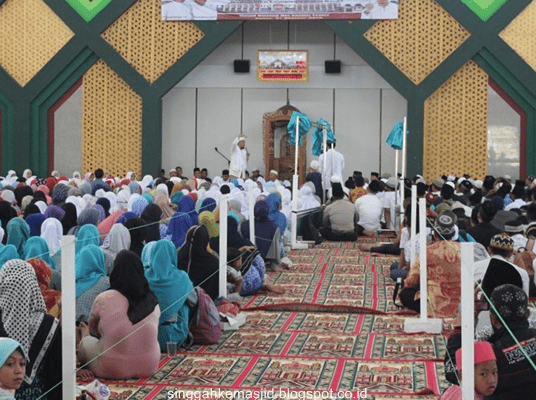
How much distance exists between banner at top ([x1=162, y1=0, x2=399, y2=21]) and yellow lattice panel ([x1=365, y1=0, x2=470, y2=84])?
0.24 m

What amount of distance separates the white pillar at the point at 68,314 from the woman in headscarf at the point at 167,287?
167cm

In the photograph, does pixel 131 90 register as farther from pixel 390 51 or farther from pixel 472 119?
pixel 472 119

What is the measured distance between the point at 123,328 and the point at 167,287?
630 millimetres

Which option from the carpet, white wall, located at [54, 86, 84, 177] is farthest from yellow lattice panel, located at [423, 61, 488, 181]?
the carpet

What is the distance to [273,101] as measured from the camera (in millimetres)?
18453

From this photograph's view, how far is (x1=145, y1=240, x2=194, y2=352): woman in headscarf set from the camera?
562cm

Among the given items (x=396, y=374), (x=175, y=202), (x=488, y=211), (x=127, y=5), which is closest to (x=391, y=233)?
(x=175, y=202)

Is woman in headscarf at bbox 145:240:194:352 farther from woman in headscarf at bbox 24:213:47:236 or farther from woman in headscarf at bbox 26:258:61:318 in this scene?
woman in headscarf at bbox 24:213:47:236

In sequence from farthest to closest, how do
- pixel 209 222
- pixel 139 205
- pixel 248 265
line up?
pixel 139 205, pixel 248 265, pixel 209 222

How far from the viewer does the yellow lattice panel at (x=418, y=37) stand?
54.5 feet

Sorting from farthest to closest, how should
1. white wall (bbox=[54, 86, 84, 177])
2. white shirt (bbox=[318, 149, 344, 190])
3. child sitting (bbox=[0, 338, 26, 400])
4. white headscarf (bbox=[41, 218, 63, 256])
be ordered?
white wall (bbox=[54, 86, 84, 177]) < white shirt (bbox=[318, 149, 344, 190]) < white headscarf (bbox=[41, 218, 63, 256]) < child sitting (bbox=[0, 338, 26, 400])

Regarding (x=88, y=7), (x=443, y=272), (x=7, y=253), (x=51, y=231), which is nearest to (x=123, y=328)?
(x=7, y=253)

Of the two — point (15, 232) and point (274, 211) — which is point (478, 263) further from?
point (274, 211)

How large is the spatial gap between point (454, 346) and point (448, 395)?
35cm
